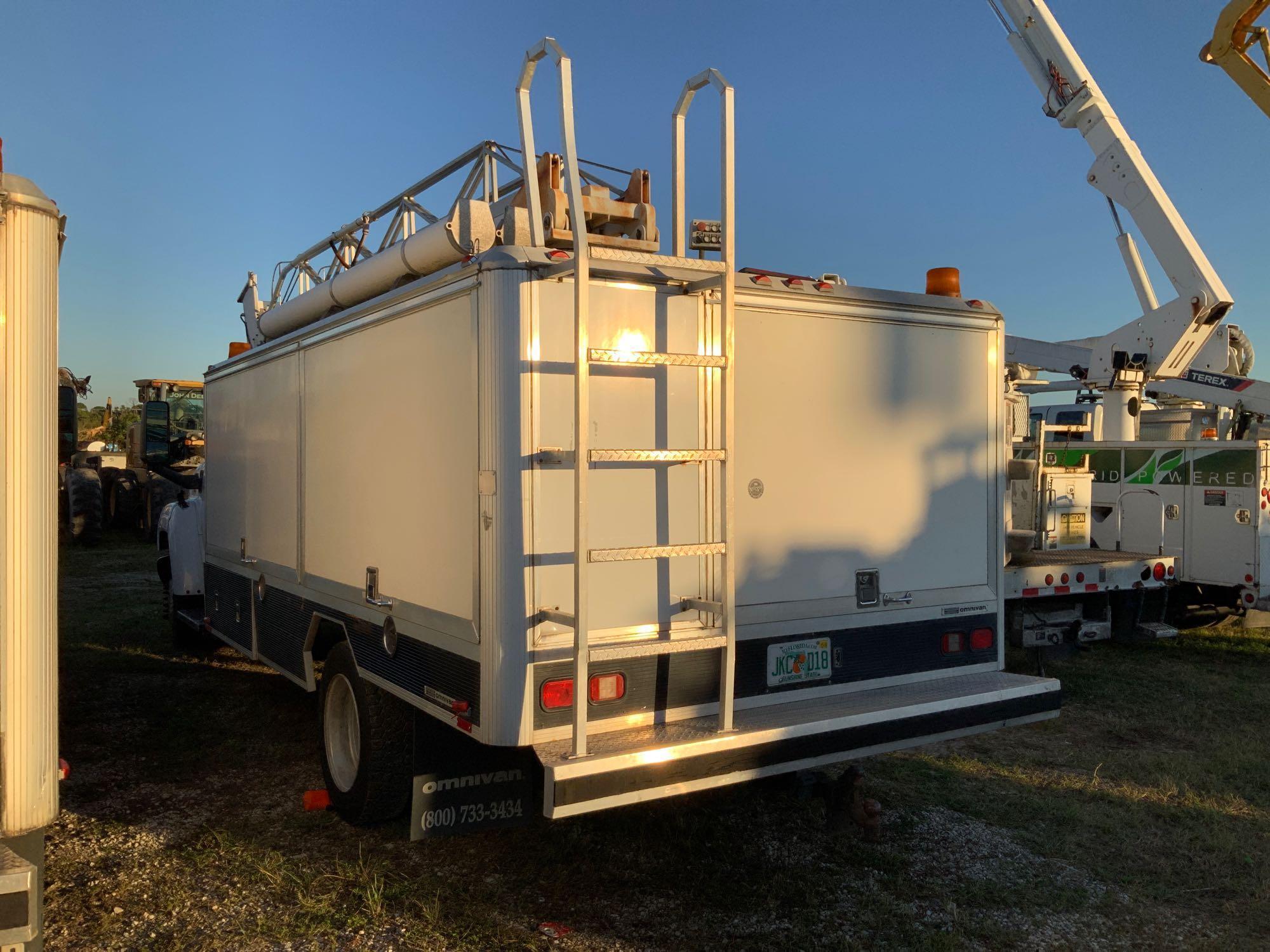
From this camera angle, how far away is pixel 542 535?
3668 millimetres

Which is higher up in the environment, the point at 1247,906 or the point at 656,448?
the point at 656,448

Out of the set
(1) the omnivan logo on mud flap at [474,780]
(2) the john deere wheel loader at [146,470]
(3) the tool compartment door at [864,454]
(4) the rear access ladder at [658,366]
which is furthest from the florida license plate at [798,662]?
(2) the john deere wheel loader at [146,470]

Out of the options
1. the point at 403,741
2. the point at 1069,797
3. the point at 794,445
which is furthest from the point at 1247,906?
the point at 403,741

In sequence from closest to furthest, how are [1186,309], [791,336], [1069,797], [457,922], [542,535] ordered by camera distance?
[542,535], [457,922], [791,336], [1069,797], [1186,309]

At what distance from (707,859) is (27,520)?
3.20m

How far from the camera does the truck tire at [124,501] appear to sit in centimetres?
2014

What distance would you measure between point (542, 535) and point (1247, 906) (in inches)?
131

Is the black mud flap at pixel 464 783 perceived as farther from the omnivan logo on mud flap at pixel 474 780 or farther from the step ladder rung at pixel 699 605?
the step ladder rung at pixel 699 605

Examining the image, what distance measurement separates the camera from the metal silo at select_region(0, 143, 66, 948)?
2588mm

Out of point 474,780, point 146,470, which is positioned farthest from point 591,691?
point 146,470

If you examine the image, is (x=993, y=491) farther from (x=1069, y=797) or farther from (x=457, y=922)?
(x=457, y=922)

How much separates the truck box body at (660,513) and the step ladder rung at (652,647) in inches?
7.4

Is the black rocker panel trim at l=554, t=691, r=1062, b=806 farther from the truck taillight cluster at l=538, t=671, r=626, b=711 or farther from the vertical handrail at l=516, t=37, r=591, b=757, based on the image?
the truck taillight cluster at l=538, t=671, r=626, b=711

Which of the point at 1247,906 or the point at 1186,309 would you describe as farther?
the point at 1186,309
